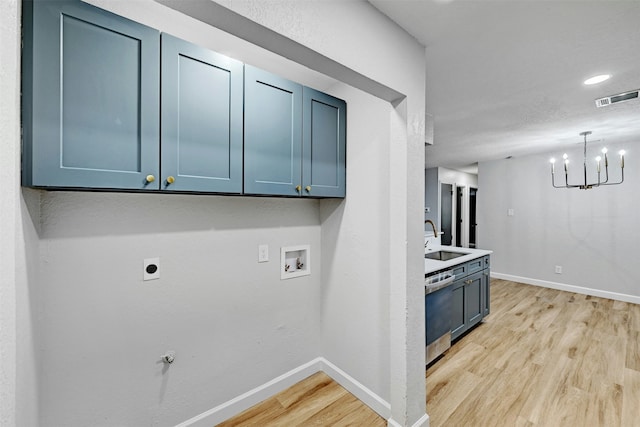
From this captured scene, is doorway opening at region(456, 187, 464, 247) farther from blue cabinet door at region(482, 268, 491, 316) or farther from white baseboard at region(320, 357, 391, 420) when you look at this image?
white baseboard at region(320, 357, 391, 420)

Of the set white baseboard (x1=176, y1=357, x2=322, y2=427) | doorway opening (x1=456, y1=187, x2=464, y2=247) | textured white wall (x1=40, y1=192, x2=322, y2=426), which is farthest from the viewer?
doorway opening (x1=456, y1=187, x2=464, y2=247)

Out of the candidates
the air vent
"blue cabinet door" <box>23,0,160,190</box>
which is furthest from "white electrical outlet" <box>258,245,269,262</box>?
the air vent

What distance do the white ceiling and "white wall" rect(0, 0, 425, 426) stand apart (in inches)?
8.4

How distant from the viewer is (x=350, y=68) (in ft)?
4.05

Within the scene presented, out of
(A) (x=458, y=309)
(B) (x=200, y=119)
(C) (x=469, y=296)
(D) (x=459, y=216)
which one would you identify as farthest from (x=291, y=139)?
(D) (x=459, y=216)

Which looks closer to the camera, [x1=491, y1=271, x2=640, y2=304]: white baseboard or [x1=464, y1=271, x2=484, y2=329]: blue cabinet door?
[x1=464, y1=271, x2=484, y2=329]: blue cabinet door

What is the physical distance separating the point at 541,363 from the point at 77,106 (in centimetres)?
369

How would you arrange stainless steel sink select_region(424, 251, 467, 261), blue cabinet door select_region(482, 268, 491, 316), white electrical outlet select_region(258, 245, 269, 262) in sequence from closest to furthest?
white electrical outlet select_region(258, 245, 269, 262), blue cabinet door select_region(482, 268, 491, 316), stainless steel sink select_region(424, 251, 467, 261)

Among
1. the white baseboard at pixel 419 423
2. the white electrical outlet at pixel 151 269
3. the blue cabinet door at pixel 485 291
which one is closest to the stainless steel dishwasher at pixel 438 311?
the white baseboard at pixel 419 423

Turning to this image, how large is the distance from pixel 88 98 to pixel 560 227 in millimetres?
6064

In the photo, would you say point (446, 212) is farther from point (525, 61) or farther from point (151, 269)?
point (151, 269)

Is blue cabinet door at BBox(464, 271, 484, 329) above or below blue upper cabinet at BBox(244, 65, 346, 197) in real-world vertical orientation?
below

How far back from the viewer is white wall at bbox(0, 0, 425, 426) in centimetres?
116

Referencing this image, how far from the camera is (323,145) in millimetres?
1943
